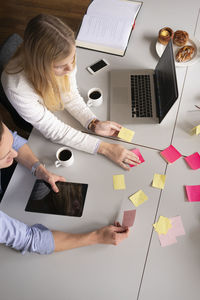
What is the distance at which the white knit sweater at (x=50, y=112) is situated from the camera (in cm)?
118

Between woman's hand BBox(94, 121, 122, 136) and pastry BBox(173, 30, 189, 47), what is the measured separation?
2.23 ft

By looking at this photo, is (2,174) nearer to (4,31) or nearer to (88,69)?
(88,69)

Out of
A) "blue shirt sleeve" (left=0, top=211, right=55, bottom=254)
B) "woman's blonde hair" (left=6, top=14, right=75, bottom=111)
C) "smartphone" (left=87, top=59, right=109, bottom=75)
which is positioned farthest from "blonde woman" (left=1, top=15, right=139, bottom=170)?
"blue shirt sleeve" (left=0, top=211, right=55, bottom=254)

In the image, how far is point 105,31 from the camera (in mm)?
1633

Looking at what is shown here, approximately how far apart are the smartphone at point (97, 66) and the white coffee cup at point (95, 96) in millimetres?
163

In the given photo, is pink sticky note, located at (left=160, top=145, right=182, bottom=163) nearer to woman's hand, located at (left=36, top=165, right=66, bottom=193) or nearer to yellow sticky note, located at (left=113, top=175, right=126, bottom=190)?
yellow sticky note, located at (left=113, top=175, right=126, bottom=190)

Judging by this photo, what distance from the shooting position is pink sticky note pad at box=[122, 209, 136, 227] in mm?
1161

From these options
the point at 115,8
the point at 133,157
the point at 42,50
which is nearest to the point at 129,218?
the point at 133,157

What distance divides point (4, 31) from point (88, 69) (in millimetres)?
1653

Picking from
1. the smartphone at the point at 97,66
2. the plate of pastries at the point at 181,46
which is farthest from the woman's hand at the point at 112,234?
the plate of pastries at the point at 181,46

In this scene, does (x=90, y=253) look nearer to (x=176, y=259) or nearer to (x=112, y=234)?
(x=112, y=234)

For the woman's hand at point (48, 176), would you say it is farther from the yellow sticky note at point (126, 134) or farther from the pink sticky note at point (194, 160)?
the pink sticky note at point (194, 160)

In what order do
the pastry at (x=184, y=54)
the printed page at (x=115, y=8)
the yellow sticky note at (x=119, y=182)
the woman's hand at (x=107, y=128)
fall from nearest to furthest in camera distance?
the yellow sticky note at (x=119, y=182)
the woman's hand at (x=107, y=128)
the pastry at (x=184, y=54)
the printed page at (x=115, y=8)

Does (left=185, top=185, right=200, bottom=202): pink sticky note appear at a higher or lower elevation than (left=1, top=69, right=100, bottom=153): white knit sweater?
lower
